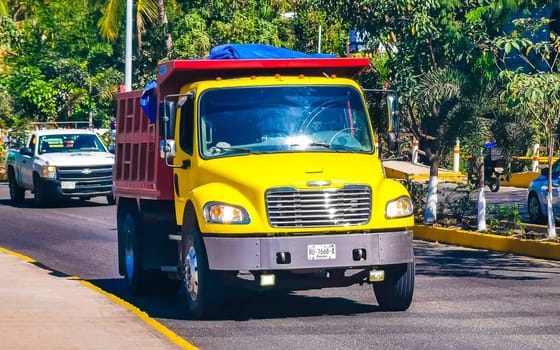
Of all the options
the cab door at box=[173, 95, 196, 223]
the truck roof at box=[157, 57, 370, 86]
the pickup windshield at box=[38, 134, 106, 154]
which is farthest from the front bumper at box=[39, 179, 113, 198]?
the cab door at box=[173, 95, 196, 223]

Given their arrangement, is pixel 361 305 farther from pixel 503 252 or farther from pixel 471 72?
pixel 471 72

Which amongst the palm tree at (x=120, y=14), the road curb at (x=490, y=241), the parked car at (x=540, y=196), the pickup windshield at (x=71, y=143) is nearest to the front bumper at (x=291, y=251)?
the road curb at (x=490, y=241)

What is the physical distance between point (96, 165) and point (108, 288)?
15378 mm

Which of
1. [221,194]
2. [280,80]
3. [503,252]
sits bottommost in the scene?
[503,252]

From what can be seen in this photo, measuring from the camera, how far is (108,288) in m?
15.3

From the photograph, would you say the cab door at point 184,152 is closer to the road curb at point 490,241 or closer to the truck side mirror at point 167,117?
the truck side mirror at point 167,117

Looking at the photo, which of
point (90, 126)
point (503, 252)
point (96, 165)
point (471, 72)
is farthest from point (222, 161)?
point (90, 126)

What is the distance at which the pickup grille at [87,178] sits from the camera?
30156 mm

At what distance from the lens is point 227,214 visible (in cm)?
1157

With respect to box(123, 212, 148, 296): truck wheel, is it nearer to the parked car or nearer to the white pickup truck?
the parked car

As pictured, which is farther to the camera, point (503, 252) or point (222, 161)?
point (503, 252)

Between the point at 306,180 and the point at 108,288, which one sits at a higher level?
the point at 306,180

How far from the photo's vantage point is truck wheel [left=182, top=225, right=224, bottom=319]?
11.8 metres

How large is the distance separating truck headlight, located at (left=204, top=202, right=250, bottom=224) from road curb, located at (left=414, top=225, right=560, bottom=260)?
744cm
